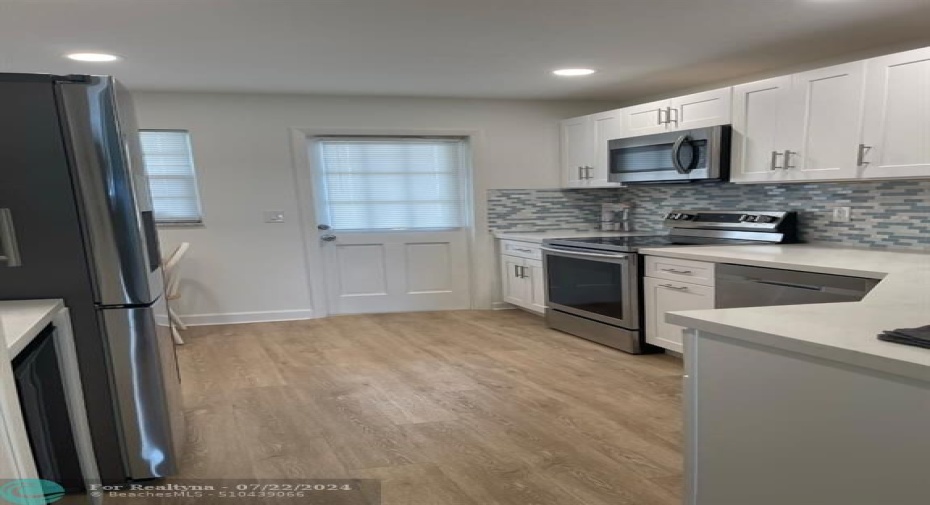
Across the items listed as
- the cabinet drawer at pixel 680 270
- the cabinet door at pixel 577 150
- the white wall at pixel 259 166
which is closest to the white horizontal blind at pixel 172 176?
the white wall at pixel 259 166

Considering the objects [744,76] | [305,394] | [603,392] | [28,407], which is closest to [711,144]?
[744,76]

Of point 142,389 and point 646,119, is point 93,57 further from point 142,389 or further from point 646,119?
point 646,119

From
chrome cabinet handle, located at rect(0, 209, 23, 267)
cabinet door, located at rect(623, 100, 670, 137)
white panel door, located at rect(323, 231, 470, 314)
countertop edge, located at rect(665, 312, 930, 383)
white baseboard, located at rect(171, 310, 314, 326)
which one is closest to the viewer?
countertop edge, located at rect(665, 312, 930, 383)

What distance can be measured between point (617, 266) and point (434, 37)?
1.87 m

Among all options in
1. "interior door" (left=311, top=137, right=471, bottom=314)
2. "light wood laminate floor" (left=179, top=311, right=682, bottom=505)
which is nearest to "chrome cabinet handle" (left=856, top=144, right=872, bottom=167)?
"light wood laminate floor" (left=179, top=311, right=682, bottom=505)

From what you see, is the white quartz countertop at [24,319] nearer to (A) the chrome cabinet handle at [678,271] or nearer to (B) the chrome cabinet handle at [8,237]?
(B) the chrome cabinet handle at [8,237]

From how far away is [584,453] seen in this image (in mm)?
2109

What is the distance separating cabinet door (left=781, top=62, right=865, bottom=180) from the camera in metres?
2.56

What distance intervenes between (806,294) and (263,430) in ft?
8.76

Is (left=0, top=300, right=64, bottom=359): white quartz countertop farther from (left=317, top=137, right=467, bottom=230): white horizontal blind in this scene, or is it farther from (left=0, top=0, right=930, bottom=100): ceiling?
(left=317, top=137, right=467, bottom=230): white horizontal blind

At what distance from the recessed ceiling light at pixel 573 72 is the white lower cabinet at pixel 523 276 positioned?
1.38m

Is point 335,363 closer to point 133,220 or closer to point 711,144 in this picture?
point 133,220

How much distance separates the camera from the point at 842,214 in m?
2.99

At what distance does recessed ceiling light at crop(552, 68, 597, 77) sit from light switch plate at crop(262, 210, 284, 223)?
8.43 feet
